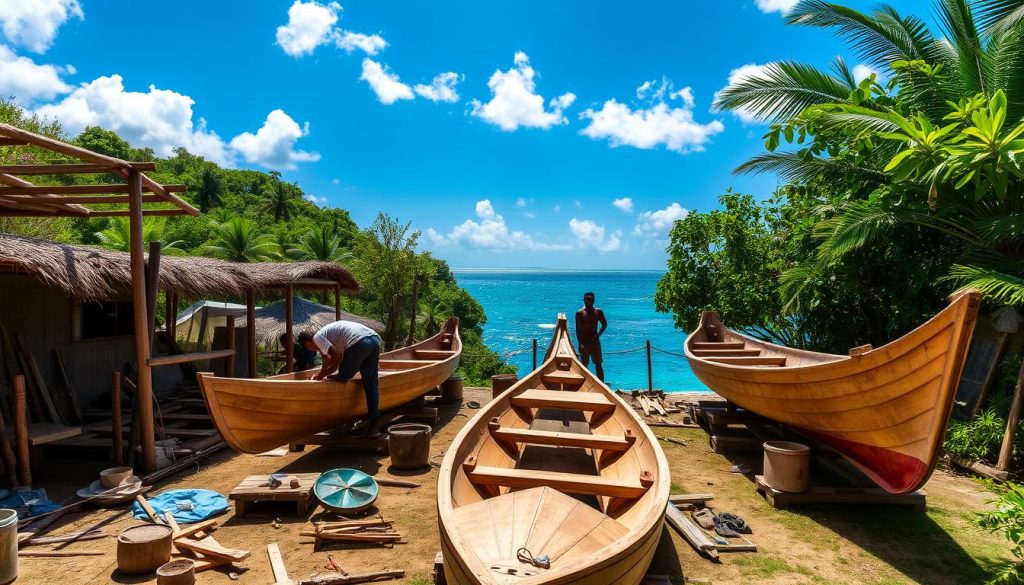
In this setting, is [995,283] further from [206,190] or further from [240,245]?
[206,190]

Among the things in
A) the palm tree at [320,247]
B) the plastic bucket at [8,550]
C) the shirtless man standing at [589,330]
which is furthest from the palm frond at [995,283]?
the palm tree at [320,247]

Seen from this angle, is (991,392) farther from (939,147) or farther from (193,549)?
(193,549)

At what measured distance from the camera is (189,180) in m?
42.7

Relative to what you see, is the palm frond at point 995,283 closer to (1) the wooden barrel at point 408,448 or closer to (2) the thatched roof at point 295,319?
(1) the wooden barrel at point 408,448

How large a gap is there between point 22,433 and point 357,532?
12.1ft

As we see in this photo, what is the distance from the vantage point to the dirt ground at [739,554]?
3758 mm

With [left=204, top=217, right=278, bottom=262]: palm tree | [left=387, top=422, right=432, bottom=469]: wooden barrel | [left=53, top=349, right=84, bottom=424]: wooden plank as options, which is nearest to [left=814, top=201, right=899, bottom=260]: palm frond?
[left=387, top=422, right=432, bottom=469]: wooden barrel

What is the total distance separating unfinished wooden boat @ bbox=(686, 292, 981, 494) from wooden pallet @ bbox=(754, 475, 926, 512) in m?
0.25

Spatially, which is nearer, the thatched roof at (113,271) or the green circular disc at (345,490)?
the green circular disc at (345,490)

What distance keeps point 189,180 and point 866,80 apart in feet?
158

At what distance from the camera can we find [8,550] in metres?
3.66

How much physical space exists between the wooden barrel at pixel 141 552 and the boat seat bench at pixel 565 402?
9.91 feet

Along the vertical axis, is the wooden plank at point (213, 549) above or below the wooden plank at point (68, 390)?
below

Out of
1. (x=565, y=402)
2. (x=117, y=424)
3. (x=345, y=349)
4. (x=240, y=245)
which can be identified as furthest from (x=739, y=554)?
(x=240, y=245)
